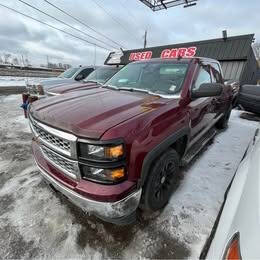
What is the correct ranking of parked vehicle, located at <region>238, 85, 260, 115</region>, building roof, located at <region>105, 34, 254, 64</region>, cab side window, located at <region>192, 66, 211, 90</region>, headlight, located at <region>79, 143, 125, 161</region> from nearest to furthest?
headlight, located at <region>79, 143, 125, 161</region>
cab side window, located at <region>192, 66, 211, 90</region>
parked vehicle, located at <region>238, 85, 260, 115</region>
building roof, located at <region>105, 34, 254, 64</region>

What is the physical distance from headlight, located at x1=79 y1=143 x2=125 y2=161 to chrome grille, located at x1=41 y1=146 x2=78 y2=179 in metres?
0.16

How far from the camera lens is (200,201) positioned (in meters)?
2.51

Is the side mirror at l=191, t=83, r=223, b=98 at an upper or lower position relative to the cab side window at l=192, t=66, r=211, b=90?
lower

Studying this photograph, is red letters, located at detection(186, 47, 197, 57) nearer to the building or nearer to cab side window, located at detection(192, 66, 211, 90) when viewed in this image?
the building

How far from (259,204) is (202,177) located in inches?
84.6

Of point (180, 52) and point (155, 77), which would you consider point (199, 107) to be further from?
point (180, 52)

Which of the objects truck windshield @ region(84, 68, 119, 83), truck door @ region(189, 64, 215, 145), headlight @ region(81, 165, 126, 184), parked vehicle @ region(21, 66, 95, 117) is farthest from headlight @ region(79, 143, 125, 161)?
truck windshield @ region(84, 68, 119, 83)

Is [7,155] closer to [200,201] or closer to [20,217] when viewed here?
[20,217]

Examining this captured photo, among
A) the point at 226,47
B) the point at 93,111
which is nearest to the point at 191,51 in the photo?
the point at 226,47

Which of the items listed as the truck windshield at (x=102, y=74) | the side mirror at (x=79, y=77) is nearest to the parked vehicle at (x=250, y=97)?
the truck windshield at (x=102, y=74)

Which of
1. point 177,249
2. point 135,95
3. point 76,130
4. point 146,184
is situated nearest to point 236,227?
point 146,184

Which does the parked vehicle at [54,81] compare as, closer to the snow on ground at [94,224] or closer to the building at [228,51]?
the snow on ground at [94,224]

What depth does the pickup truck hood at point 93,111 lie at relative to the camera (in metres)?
1.55

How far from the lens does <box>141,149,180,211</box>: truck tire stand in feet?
6.33
